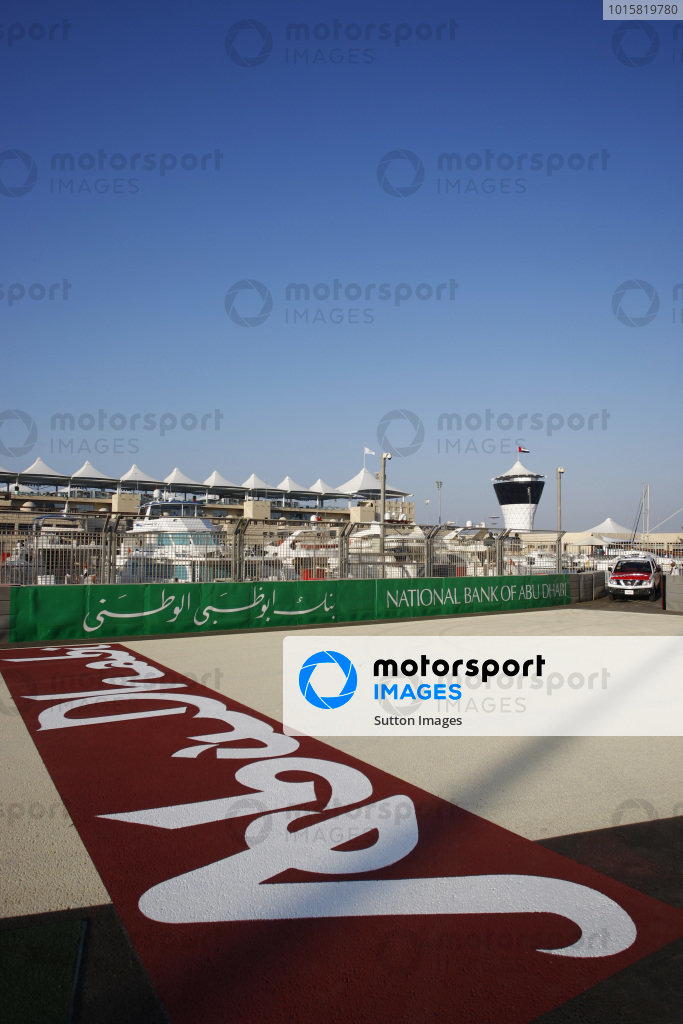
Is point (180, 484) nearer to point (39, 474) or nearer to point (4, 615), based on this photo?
point (39, 474)

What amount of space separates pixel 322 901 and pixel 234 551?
41.6 feet

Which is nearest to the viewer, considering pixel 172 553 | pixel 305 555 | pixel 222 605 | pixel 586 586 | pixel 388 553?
pixel 172 553

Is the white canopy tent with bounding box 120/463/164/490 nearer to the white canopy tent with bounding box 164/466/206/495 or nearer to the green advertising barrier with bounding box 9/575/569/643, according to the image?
the white canopy tent with bounding box 164/466/206/495

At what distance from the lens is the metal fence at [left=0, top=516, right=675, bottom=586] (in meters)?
14.1

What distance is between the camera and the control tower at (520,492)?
13612 centimetres

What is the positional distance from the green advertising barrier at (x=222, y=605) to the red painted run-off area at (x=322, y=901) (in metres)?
7.88

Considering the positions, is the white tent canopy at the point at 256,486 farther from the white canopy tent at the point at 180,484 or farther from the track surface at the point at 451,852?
the track surface at the point at 451,852

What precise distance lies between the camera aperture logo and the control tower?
12635 centimetres

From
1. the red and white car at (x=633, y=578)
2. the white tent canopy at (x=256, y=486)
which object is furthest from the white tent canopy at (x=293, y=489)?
the red and white car at (x=633, y=578)

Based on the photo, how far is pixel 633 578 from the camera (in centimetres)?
2702

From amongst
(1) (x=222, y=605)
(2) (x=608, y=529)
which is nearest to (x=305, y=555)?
(1) (x=222, y=605)

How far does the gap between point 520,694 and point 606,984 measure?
6522 mm

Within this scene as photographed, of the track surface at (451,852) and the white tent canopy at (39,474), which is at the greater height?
the white tent canopy at (39,474)
